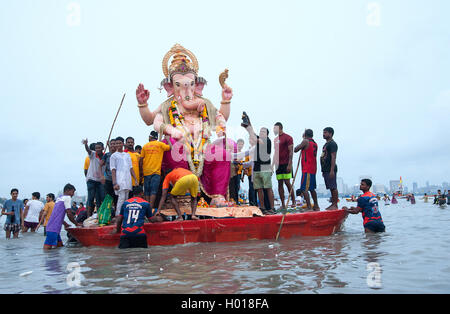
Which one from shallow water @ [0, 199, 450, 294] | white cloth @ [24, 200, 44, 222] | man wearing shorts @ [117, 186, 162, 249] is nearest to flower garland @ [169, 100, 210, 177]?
man wearing shorts @ [117, 186, 162, 249]

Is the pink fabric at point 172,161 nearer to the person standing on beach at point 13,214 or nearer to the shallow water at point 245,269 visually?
the shallow water at point 245,269

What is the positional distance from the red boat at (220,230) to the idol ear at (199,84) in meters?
3.19

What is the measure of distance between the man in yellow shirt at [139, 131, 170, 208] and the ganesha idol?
0.36 m

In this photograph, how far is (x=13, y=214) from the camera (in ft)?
37.6

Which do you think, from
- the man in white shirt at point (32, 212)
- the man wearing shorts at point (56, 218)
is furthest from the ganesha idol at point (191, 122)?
the man in white shirt at point (32, 212)

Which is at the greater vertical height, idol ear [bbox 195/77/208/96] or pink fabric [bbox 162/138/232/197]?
idol ear [bbox 195/77/208/96]

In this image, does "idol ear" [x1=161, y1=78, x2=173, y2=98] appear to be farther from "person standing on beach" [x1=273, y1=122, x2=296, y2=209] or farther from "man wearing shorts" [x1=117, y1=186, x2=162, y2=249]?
"man wearing shorts" [x1=117, y1=186, x2=162, y2=249]

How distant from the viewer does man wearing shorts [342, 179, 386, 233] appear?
23.2ft

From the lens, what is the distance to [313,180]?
764cm
